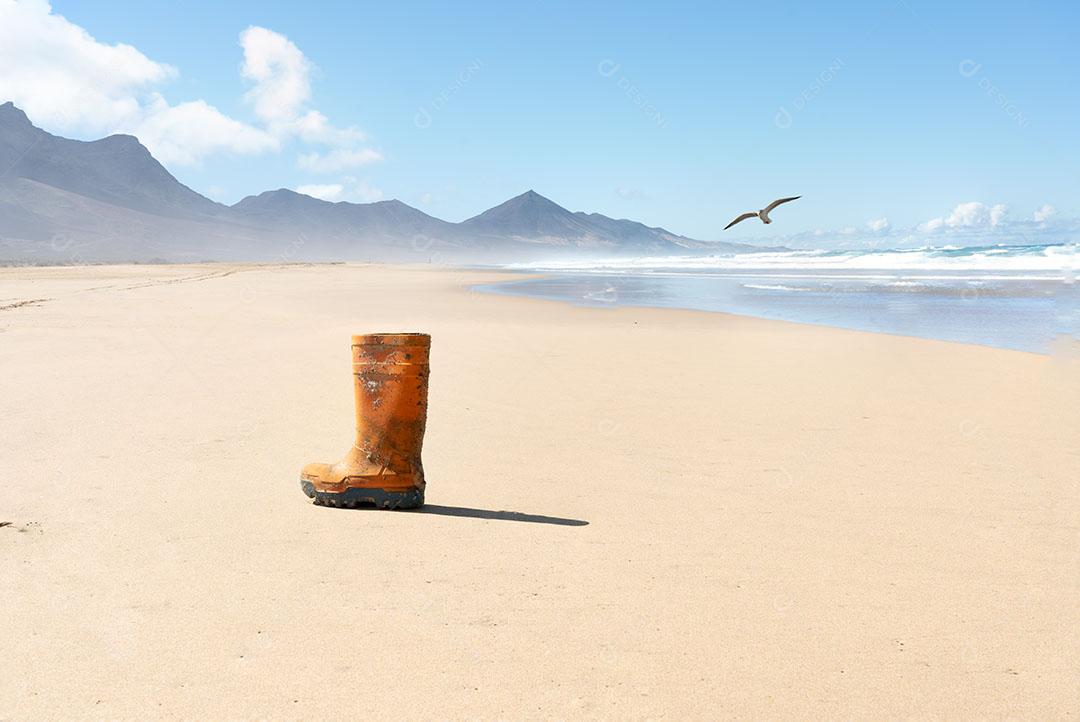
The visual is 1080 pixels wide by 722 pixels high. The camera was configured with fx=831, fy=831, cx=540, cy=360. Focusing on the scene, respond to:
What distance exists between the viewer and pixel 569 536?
150 inches

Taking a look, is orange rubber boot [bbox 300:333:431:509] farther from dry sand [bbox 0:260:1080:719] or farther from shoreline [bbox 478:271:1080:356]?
shoreline [bbox 478:271:1080:356]

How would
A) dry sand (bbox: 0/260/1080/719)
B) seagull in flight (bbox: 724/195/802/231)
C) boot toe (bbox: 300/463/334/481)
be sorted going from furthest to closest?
seagull in flight (bbox: 724/195/802/231) → boot toe (bbox: 300/463/334/481) → dry sand (bbox: 0/260/1080/719)

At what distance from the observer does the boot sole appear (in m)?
4.16

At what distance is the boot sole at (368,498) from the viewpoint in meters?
4.16

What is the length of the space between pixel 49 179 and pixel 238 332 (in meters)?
208

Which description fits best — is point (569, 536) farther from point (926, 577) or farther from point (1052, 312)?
point (1052, 312)

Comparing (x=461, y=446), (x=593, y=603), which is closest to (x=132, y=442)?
(x=461, y=446)

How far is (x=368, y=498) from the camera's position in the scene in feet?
13.8

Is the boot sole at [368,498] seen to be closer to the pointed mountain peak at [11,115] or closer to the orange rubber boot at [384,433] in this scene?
the orange rubber boot at [384,433]

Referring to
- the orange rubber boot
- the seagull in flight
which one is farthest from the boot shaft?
the seagull in flight

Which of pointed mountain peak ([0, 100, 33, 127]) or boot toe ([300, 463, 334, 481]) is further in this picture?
pointed mountain peak ([0, 100, 33, 127])

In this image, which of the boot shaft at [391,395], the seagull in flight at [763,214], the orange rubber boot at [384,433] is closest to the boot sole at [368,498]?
the orange rubber boot at [384,433]

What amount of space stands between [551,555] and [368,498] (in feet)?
3.71

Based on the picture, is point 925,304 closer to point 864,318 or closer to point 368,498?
point 864,318
